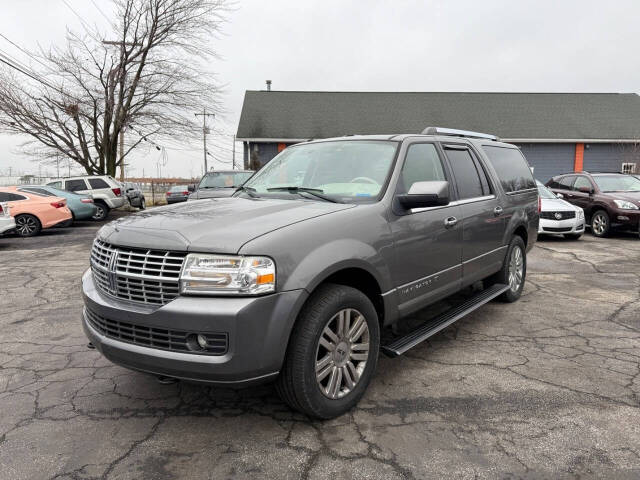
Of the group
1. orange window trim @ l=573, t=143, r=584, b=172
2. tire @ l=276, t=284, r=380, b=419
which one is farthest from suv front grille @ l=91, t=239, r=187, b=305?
orange window trim @ l=573, t=143, r=584, b=172

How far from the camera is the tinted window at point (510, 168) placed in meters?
5.25

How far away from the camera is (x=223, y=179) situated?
12320 millimetres

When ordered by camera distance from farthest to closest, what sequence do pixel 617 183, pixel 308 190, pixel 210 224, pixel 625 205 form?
1. pixel 617 183
2. pixel 625 205
3. pixel 308 190
4. pixel 210 224

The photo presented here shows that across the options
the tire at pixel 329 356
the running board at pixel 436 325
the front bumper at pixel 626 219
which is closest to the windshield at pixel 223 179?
the running board at pixel 436 325

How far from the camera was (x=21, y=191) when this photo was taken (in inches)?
532

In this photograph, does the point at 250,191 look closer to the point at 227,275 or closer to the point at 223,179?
the point at 227,275

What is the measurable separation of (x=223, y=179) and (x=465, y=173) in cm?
874

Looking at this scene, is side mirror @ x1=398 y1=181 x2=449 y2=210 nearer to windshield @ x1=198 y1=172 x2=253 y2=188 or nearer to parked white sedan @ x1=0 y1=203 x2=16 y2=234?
windshield @ x1=198 y1=172 x2=253 y2=188

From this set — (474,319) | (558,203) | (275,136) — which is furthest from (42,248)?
(275,136)

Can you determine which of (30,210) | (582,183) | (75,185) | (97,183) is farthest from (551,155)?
(30,210)

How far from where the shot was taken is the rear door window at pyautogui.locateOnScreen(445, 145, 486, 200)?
437cm

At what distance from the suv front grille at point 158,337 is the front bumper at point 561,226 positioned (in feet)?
33.2

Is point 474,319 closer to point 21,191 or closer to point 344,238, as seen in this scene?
point 344,238

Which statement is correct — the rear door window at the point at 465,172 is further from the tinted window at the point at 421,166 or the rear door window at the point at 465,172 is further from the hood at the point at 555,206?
the hood at the point at 555,206
